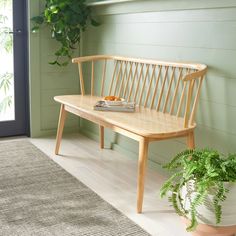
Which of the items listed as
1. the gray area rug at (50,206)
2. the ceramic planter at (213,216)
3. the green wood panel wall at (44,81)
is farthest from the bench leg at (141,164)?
the green wood panel wall at (44,81)

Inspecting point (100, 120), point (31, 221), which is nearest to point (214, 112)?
point (100, 120)

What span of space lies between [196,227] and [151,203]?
558 millimetres

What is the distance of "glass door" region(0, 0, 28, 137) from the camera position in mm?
3576

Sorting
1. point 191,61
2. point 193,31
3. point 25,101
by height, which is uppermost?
point 193,31

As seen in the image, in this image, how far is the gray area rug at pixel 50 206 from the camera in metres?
1.98

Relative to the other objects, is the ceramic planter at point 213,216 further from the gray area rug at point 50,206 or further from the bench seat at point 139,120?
the bench seat at point 139,120

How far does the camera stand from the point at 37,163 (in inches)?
117

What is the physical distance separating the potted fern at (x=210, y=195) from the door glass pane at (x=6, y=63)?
90.4 inches

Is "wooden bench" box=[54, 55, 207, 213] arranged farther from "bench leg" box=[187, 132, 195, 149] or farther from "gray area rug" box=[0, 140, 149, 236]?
"gray area rug" box=[0, 140, 149, 236]

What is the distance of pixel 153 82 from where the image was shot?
2855 millimetres

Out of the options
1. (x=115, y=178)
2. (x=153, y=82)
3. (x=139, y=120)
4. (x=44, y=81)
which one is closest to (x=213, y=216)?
(x=139, y=120)

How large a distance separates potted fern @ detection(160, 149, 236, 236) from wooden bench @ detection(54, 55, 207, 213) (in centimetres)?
37

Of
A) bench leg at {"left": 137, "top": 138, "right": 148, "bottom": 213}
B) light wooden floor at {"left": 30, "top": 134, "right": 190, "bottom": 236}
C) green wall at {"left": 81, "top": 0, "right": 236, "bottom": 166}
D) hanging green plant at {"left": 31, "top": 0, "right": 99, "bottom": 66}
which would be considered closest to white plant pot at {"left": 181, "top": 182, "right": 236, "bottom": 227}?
light wooden floor at {"left": 30, "top": 134, "right": 190, "bottom": 236}

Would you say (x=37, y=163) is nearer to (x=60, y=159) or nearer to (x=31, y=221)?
(x=60, y=159)
